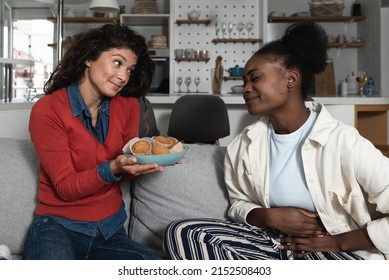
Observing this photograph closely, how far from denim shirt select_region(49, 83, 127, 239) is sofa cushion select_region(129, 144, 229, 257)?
115 mm

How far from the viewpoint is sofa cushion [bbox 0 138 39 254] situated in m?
1.58

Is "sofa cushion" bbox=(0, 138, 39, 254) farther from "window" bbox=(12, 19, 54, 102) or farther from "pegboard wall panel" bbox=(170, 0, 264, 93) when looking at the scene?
"window" bbox=(12, 19, 54, 102)

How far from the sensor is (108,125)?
154 cm

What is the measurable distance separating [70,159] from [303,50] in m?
0.80

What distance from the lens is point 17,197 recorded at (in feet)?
5.23

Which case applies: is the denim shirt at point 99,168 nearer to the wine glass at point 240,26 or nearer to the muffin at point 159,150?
the muffin at point 159,150

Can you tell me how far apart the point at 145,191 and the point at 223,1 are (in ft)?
15.8

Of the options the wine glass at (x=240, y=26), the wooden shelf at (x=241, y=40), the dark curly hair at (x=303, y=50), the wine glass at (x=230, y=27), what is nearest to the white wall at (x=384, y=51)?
the wooden shelf at (x=241, y=40)

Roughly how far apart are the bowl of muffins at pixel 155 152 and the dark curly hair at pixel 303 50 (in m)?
0.42

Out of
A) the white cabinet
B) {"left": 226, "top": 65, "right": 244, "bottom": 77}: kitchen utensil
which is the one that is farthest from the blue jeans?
the white cabinet

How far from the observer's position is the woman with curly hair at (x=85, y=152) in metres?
1.36

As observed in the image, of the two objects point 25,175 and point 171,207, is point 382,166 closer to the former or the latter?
point 171,207
